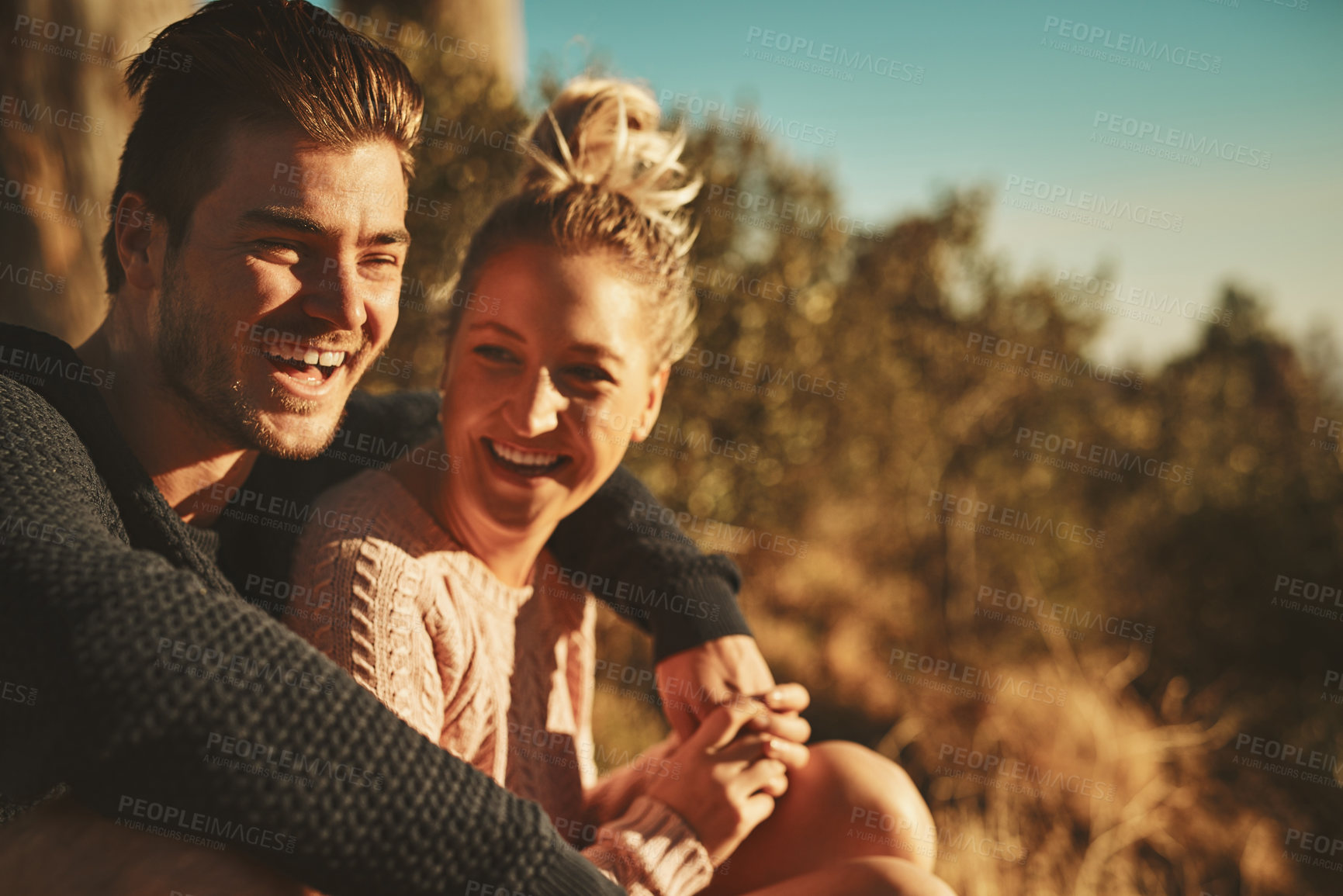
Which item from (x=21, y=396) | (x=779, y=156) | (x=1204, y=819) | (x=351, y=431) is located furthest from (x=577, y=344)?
(x=1204, y=819)

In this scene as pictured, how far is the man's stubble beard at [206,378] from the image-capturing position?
161 centimetres

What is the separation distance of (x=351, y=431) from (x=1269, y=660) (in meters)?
6.11

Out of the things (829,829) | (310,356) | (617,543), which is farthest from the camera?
(617,543)

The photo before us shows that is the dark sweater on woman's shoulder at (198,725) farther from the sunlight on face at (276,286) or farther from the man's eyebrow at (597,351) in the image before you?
the man's eyebrow at (597,351)

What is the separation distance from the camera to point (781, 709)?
2014 mm

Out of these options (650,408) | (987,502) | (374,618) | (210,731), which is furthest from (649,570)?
(987,502)

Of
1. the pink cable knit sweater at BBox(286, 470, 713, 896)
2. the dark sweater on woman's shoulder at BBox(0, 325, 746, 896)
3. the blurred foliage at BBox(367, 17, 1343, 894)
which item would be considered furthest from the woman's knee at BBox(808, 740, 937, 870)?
the blurred foliage at BBox(367, 17, 1343, 894)

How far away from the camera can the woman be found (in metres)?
1.70

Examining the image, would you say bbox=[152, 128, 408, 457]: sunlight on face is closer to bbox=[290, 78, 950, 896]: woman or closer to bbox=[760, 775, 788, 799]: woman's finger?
bbox=[290, 78, 950, 896]: woman

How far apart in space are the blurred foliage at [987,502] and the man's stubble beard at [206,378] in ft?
5.16

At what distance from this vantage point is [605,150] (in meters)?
2.12

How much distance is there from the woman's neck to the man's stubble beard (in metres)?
0.28

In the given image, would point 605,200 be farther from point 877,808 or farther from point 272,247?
point 877,808

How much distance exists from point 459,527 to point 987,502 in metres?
6.46
